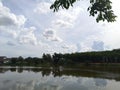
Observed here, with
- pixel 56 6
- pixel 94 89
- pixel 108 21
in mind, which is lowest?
pixel 94 89

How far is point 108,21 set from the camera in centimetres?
944

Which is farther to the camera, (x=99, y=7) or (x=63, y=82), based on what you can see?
(x=63, y=82)

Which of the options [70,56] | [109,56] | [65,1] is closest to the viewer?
[65,1]

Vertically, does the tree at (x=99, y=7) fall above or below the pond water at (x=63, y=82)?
above

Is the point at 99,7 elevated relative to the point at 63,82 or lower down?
elevated

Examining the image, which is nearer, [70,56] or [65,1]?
[65,1]

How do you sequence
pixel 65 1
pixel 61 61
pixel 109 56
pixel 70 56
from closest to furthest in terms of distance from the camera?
pixel 65 1, pixel 109 56, pixel 61 61, pixel 70 56

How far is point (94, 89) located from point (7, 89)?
12.8 meters

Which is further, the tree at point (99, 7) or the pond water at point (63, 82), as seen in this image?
the pond water at point (63, 82)

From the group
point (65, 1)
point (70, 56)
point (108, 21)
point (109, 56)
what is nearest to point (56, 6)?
point (65, 1)

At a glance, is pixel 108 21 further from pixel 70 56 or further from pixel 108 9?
pixel 70 56

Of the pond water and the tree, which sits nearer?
the tree

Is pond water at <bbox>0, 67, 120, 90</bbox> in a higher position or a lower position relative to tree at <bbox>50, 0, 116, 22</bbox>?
lower

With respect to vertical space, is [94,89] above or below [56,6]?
below
